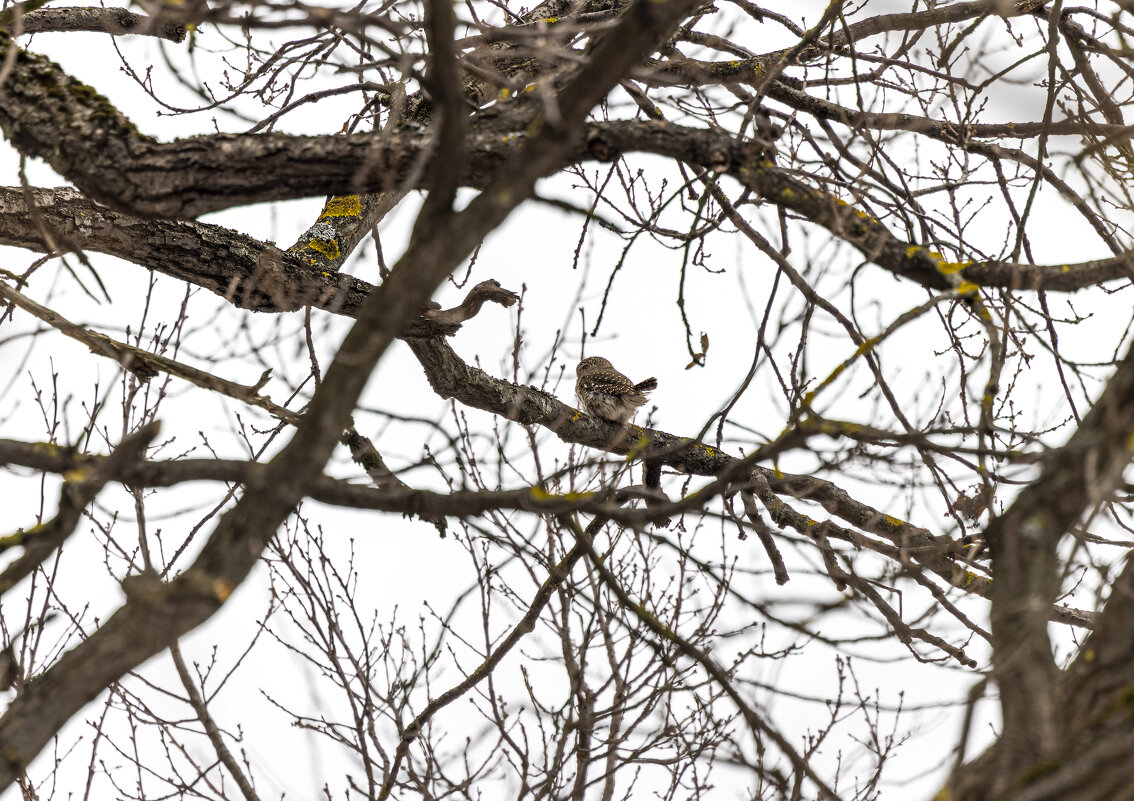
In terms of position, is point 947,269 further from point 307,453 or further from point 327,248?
point 327,248

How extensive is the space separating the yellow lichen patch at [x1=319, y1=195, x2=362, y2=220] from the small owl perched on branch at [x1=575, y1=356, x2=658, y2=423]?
2.40m

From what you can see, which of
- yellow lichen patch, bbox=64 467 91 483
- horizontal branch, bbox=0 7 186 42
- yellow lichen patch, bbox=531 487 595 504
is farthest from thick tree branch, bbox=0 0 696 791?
horizontal branch, bbox=0 7 186 42

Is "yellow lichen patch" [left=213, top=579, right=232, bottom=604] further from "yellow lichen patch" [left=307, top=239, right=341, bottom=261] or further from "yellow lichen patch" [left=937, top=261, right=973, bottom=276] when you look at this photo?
"yellow lichen patch" [left=307, top=239, right=341, bottom=261]

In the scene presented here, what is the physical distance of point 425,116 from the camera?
484 centimetres

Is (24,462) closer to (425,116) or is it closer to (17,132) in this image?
(17,132)

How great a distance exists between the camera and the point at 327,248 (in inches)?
180

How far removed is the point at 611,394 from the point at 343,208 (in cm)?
275

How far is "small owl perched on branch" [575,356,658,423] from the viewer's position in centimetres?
690

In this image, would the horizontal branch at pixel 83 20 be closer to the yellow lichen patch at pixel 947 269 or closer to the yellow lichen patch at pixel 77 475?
the yellow lichen patch at pixel 77 475

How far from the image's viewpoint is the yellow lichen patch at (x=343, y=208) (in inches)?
188

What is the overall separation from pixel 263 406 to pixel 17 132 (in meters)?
1.16

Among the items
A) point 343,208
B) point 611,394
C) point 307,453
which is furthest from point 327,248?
point 611,394

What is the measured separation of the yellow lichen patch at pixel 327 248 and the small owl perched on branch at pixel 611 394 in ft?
8.41

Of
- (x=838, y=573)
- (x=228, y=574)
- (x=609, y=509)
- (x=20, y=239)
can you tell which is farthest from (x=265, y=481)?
(x=20, y=239)
